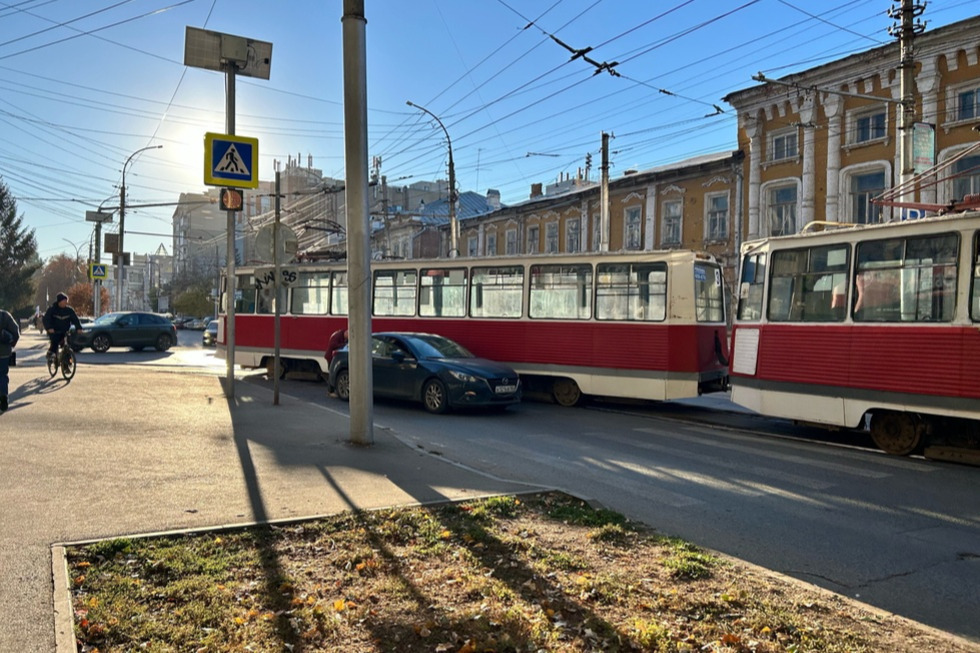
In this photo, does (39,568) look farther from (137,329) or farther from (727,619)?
(137,329)

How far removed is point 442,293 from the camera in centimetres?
1811

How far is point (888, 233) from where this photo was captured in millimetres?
10406

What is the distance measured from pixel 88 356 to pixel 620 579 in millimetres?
26947

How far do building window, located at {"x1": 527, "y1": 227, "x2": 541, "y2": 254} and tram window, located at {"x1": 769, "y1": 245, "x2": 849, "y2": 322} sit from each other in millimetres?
30680

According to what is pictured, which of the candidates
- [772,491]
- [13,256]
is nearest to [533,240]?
[772,491]

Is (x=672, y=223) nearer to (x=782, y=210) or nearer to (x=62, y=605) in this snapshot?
(x=782, y=210)

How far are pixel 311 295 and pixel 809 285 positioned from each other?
13.5 metres

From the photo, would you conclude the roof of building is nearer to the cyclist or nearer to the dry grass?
the cyclist

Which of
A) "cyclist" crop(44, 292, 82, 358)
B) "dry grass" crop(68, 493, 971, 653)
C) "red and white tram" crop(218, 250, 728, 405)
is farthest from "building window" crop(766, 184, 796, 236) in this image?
"dry grass" crop(68, 493, 971, 653)

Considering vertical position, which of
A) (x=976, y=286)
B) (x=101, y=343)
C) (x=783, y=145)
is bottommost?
(x=101, y=343)

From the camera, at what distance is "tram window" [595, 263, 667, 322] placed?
1466cm

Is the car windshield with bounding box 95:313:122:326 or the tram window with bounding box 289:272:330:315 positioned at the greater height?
the tram window with bounding box 289:272:330:315

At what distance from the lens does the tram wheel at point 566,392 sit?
15.8 metres

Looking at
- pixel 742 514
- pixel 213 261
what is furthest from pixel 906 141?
pixel 213 261
